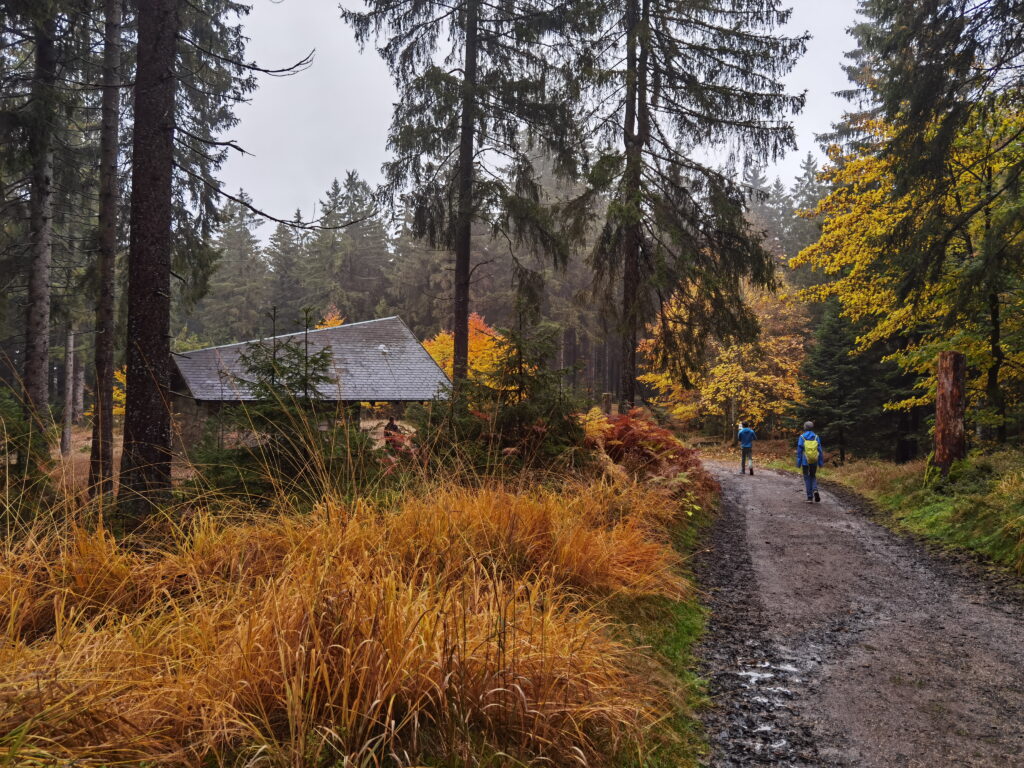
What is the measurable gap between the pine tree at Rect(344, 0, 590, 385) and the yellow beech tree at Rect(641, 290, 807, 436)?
39.6 ft

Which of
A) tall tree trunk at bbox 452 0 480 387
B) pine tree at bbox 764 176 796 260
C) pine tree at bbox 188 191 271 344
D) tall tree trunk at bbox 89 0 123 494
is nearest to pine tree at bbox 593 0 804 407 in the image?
tall tree trunk at bbox 452 0 480 387

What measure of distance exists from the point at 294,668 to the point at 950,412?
1162 centimetres

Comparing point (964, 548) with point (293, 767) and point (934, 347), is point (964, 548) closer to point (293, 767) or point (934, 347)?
point (934, 347)

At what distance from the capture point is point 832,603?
16.1 feet

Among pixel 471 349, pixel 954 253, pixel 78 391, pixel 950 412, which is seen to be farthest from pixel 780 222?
pixel 78 391

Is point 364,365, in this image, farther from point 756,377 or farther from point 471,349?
point 756,377

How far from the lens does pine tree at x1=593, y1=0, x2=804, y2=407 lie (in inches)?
472

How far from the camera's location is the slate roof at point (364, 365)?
16891mm

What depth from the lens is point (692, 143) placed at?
12875 millimetres

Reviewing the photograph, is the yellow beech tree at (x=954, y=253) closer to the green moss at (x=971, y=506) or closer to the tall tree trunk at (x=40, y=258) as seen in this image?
the green moss at (x=971, y=506)

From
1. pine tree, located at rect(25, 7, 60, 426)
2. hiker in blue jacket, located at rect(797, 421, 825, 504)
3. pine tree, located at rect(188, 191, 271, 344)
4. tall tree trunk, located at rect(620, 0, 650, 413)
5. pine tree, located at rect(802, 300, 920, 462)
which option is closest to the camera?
pine tree, located at rect(25, 7, 60, 426)

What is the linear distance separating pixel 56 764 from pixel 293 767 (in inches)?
24.3

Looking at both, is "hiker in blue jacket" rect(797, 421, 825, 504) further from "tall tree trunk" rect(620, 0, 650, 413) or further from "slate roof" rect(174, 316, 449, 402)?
"slate roof" rect(174, 316, 449, 402)

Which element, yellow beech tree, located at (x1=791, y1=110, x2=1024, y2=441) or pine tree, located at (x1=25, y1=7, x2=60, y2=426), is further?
pine tree, located at (x1=25, y1=7, x2=60, y2=426)
